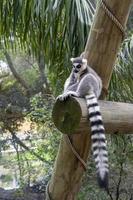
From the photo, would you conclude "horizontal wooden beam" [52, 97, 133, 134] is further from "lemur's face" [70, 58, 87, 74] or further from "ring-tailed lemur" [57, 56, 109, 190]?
"lemur's face" [70, 58, 87, 74]

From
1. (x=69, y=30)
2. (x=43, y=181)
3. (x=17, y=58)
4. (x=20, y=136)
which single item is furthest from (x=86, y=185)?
(x=17, y=58)

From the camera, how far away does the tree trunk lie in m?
1.83

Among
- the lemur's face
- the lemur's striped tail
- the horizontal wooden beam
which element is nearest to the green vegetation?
the lemur's face

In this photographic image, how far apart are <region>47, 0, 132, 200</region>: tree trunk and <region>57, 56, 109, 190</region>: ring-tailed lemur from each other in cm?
5

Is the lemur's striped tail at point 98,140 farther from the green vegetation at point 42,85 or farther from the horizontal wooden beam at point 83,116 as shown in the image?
the green vegetation at point 42,85

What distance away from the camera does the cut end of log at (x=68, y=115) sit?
1615 mm

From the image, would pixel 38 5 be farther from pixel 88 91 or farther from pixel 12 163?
pixel 12 163

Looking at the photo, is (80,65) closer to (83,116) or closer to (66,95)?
(66,95)

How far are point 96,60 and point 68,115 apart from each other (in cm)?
33

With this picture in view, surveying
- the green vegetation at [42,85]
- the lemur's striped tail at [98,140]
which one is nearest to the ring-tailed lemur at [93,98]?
the lemur's striped tail at [98,140]

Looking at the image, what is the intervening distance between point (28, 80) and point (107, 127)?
454 centimetres

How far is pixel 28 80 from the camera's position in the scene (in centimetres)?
621

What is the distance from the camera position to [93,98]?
1.70m

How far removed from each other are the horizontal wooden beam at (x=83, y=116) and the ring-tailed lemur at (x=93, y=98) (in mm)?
32
